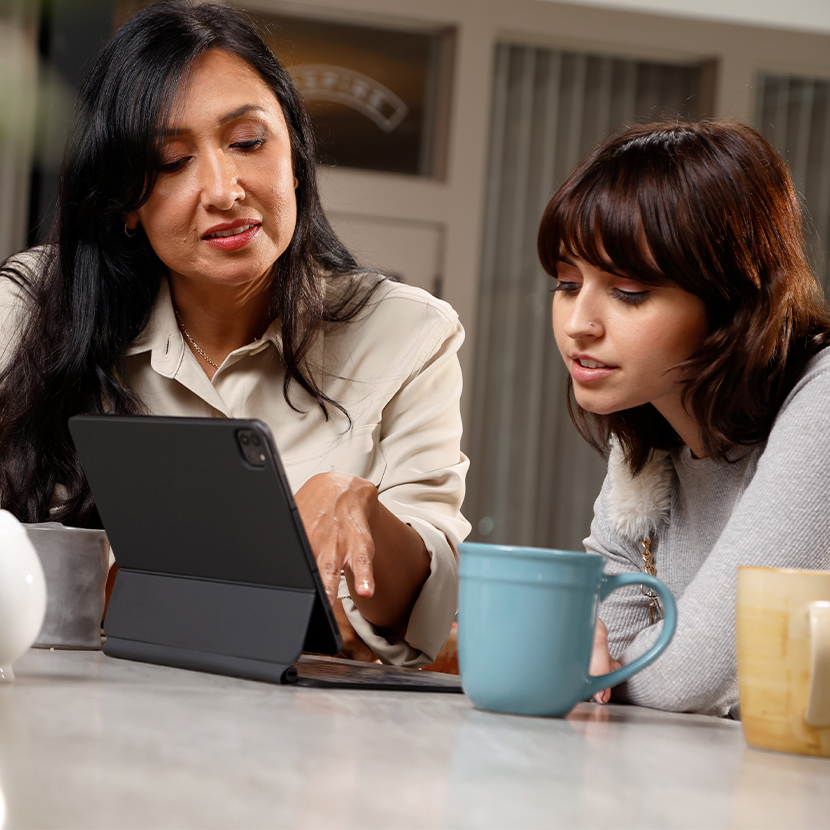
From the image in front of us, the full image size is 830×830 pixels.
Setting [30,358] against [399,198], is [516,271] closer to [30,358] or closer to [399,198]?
[399,198]

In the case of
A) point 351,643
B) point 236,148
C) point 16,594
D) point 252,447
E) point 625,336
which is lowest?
point 351,643

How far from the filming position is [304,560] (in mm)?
743

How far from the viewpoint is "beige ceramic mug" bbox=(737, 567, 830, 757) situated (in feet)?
2.10

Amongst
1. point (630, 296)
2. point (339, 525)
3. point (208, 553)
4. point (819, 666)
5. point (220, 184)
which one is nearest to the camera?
point (819, 666)

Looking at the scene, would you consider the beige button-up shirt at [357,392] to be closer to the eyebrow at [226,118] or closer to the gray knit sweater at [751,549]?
the eyebrow at [226,118]

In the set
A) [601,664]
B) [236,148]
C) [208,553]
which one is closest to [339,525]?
[208,553]

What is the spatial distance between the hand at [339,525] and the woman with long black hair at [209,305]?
0.73 ft

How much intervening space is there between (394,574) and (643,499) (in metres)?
0.29

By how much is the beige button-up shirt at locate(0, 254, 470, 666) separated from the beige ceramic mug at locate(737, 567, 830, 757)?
0.62m

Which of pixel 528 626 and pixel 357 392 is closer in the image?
pixel 528 626

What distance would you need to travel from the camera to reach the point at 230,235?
1.29 m

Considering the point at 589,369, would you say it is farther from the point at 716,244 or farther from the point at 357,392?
the point at 357,392

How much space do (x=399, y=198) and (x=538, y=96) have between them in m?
0.74

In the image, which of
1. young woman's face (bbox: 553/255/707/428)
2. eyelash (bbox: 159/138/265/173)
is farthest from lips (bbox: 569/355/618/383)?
eyelash (bbox: 159/138/265/173)
